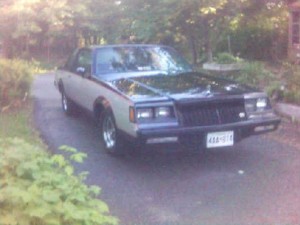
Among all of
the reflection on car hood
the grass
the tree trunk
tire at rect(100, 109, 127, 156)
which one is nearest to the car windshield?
the reflection on car hood

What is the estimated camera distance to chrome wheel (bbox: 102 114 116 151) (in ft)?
25.2

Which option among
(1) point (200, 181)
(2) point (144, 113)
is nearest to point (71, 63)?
(2) point (144, 113)

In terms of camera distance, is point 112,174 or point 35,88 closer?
point 112,174

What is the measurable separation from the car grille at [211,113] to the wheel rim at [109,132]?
1.12 m

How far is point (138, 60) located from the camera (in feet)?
30.0

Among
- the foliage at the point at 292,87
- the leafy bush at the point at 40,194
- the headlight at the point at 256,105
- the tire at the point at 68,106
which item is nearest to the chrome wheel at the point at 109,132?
the headlight at the point at 256,105

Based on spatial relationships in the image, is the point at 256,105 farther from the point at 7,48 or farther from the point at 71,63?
the point at 7,48

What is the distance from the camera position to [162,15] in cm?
1638

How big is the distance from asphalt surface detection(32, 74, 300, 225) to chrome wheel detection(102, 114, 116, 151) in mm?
173

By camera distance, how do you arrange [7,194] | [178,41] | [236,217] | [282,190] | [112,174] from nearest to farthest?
[7,194]
[236,217]
[282,190]
[112,174]
[178,41]

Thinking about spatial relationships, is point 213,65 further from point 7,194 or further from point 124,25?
point 7,194

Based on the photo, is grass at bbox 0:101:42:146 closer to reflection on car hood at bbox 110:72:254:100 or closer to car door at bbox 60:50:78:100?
car door at bbox 60:50:78:100

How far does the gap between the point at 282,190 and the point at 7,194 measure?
3549 mm

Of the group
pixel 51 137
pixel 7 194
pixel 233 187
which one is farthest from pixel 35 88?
pixel 7 194
